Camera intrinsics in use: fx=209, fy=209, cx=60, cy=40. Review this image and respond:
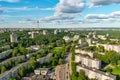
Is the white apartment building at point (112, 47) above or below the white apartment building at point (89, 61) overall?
above

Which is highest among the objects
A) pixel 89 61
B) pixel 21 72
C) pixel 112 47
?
pixel 112 47

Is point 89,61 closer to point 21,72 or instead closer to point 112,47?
point 21,72

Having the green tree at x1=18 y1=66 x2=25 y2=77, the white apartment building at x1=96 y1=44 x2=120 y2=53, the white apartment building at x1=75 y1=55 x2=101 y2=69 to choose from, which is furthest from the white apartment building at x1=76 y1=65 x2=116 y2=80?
the white apartment building at x1=96 y1=44 x2=120 y2=53

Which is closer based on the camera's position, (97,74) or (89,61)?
(97,74)

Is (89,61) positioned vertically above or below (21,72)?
above

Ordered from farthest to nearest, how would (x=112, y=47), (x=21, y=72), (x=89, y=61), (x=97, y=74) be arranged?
(x=112, y=47), (x=89, y=61), (x=21, y=72), (x=97, y=74)

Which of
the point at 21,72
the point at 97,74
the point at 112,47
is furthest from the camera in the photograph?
the point at 112,47

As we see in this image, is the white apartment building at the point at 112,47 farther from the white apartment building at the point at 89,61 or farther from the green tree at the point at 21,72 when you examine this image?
the green tree at the point at 21,72

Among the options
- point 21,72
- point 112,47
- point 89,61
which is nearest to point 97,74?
point 89,61

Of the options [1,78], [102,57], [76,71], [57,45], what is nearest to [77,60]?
[102,57]

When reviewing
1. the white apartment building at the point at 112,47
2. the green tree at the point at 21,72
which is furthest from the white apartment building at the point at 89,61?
the white apartment building at the point at 112,47

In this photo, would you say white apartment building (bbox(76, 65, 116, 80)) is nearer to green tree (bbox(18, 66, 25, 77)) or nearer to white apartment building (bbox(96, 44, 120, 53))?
green tree (bbox(18, 66, 25, 77))
